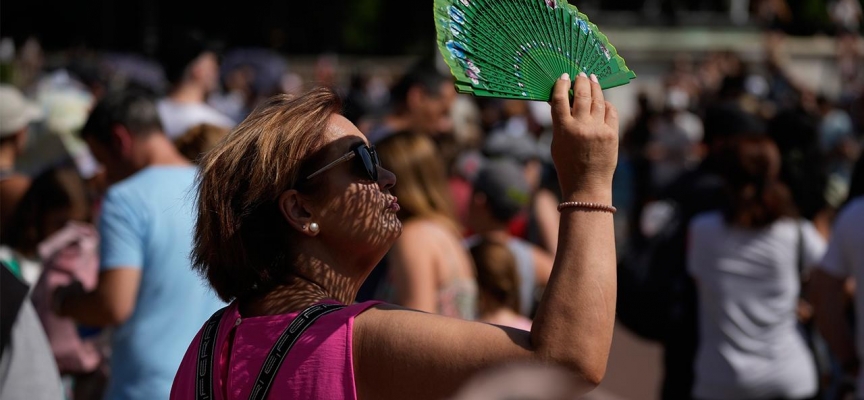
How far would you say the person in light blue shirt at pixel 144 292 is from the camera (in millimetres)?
3686

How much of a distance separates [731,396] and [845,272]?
0.75 meters

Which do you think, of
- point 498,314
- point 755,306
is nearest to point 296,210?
point 498,314

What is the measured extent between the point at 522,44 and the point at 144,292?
7.47ft

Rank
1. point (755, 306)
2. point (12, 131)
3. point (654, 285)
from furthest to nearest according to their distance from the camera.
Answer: point (12, 131), point (654, 285), point (755, 306)

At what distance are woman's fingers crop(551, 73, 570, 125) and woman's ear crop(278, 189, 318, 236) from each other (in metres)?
0.51

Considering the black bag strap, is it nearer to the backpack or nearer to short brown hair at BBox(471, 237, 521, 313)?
short brown hair at BBox(471, 237, 521, 313)

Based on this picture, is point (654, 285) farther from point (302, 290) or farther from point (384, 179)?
point (302, 290)

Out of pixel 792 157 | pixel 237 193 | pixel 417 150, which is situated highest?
pixel 237 193

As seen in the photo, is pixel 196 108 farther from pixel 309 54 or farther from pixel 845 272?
pixel 309 54

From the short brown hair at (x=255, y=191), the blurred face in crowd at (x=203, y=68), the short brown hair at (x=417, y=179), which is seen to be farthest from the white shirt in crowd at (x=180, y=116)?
the short brown hair at (x=255, y=191)

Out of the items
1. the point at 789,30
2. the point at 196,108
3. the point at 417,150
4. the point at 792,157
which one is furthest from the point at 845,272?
the point at 789,30

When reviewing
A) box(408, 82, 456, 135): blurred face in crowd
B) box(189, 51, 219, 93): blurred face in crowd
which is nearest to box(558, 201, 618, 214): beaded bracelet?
box(408, 82, 456, 135): blurred face in crowd

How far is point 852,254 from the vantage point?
13.6ft

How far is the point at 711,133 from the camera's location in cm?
544
